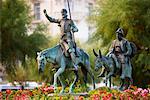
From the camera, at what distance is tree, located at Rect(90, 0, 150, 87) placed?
3142cm

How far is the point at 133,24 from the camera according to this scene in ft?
104

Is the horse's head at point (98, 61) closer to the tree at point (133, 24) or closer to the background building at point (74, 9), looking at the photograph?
the tree at point (133, 24)

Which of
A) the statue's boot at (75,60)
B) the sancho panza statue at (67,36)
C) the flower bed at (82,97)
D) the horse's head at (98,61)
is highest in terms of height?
the sancho panza statue at (67,36)

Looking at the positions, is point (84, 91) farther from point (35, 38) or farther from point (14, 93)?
point (35, 38)

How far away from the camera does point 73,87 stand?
1973 cm

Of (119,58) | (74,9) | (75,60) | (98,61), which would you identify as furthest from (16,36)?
(74,9)

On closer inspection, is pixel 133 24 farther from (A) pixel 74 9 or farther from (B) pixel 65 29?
(A) pixel 74 9

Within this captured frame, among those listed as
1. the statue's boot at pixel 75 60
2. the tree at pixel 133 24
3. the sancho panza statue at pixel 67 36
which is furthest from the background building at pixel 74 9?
the statue's boot at pixel 75 60

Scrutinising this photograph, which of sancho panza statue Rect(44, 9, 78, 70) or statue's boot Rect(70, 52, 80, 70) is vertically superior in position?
sancho panza statue Rect(44, 9, 78, 70)

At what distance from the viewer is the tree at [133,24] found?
31422 mm

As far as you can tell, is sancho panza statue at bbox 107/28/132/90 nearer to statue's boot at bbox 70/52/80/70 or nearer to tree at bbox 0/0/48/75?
statue's boot at bbox 70/52/80/70

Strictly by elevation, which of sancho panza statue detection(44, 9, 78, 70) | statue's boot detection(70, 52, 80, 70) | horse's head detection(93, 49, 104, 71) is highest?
sancho panza statue detection(44, 9, 78, 70)

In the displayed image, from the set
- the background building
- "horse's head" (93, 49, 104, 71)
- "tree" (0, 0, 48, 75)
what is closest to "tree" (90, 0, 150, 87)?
"tree" (0, 0, 48, 75)

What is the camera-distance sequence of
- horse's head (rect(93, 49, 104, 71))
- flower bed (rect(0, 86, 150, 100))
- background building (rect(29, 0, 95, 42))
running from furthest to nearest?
background building (rect(29, 0, 95, 42))
horse's head (rect(93, 49, 104, 71))
flower bed (rect(0, 86, 150, 100))
